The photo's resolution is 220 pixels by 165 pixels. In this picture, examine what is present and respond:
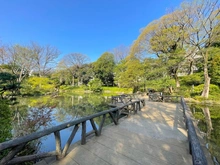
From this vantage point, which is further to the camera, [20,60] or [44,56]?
[44,56]

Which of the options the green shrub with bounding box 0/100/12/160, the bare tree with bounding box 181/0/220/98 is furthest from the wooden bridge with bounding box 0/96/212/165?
the bare tree with bounding box 181/0/220/98

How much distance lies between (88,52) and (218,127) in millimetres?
31082

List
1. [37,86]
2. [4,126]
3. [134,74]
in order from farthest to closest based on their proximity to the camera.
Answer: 1. [37,86]
2. [134,74]
3. [4,126]

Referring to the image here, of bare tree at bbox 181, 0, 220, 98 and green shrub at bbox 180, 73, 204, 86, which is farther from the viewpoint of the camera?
green shrub at bbox 180, 73, 204, 86

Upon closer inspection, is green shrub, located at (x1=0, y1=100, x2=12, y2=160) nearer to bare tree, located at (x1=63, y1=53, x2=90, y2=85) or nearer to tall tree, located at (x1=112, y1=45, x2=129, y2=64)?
tall tree, located at (x1=112, y1=45, x2=129, y2=64)

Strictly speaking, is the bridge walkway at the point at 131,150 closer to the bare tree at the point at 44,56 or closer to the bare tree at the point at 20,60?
the bare tree at the point at 20,60

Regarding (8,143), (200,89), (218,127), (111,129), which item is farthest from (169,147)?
(200,89)

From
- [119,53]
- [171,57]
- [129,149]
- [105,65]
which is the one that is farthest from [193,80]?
[119,53]

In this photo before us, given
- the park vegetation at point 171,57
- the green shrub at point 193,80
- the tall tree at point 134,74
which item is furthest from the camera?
the tall tree at point 134,74

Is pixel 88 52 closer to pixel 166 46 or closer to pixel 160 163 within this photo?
pixel 166 46

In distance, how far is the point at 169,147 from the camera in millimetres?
2467

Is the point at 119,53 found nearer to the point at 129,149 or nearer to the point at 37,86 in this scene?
the point at 37,86

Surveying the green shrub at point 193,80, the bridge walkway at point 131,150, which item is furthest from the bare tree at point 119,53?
the bridge walkway at point 131,150

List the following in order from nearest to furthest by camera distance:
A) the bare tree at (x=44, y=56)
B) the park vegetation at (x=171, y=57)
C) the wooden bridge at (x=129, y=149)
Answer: the wooden bridge at (x=129, y=149) → the park vegetation at (x=171, y=57) → the bare tree at (x=44, y=56)
